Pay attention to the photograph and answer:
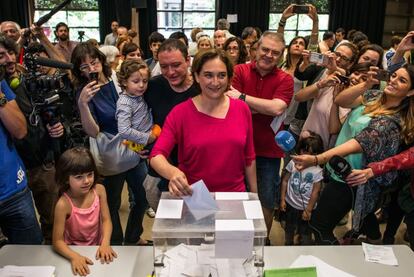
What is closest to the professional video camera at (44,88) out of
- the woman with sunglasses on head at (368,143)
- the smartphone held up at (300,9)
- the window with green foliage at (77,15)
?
the woman with sunglasses on head at (368,143)

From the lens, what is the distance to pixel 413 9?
950 centimetres

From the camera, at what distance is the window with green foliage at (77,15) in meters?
8.80

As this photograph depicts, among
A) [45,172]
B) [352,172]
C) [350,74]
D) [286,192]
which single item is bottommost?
[286,192]

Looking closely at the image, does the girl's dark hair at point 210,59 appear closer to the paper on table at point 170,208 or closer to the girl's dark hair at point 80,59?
the paper on table at point 170,208

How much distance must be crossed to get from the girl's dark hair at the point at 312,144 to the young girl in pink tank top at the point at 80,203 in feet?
4.29

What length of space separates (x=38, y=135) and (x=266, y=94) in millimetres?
1175

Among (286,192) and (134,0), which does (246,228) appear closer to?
(286,192)

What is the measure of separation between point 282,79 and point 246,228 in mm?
1070

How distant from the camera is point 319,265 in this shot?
57.2 inches

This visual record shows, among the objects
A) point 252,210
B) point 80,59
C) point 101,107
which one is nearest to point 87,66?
point 80,59

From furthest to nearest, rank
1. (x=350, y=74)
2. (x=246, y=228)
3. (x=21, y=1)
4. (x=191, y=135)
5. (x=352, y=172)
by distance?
(x=21, y=1), (x=350, y=74), (x=352, y=172), (x=191, y=135), (x=246, y=228)

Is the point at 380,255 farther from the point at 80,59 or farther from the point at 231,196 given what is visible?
the point at 80,59

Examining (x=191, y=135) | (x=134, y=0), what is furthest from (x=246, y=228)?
(x=134, y=0)

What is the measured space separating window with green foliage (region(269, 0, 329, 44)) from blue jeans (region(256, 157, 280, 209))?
302 inches
